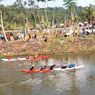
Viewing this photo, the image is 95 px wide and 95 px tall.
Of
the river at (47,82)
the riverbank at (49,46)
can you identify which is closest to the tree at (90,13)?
the riverbank at (49,46)

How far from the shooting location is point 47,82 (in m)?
37.0

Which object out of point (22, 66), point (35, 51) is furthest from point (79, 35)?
point (22, 66)

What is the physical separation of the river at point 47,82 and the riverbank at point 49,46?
10.1 metres

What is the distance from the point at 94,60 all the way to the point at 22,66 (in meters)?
10.8

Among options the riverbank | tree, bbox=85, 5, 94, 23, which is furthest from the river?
tree, bbox=85, 5, 94, 23

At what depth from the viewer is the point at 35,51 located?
58156 millimetres

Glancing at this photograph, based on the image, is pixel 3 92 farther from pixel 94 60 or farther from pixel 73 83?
pixel 94 60

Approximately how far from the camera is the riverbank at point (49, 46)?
2269 inches

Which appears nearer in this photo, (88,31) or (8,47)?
(8,47)

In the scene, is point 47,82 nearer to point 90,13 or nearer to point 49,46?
point 49,46

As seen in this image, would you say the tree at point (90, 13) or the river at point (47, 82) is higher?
the tree at point (90, 13)

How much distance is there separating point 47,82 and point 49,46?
72.9 feet

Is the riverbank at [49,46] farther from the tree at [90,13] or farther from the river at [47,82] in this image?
the tree at [90,13]

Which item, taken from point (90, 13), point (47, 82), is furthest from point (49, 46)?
point (90, 13)
